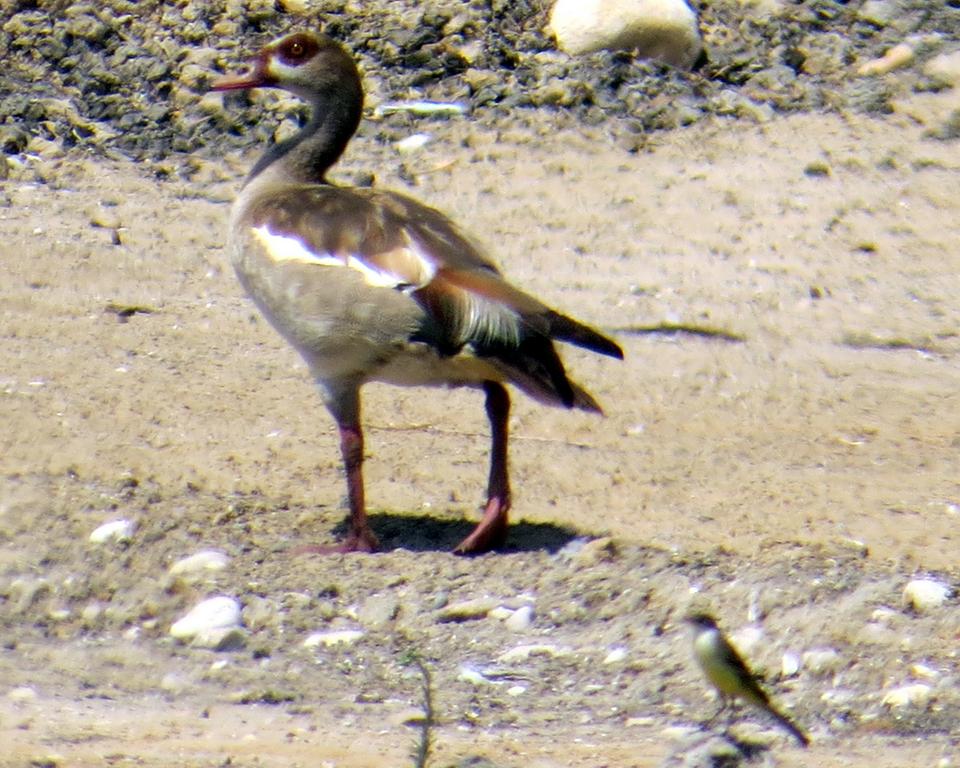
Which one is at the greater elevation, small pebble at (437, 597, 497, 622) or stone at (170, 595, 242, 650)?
stone at (170, 595, 242, 650)

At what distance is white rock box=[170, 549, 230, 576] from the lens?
576 cm

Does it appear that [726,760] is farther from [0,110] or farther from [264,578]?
[0,110]

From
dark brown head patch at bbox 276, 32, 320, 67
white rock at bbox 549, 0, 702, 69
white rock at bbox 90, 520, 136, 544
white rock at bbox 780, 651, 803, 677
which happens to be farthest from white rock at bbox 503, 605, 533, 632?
white rock at bbox 549, 0, 702, 69

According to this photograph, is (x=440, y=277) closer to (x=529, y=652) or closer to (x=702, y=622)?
(x=529, y=652)

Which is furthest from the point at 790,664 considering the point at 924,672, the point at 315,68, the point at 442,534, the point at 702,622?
the point at 315,68


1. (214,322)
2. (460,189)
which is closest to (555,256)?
(460,189)

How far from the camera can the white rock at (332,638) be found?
543 centimetres

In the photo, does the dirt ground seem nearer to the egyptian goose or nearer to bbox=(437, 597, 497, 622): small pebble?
bbox=(437, 597, 497, 622): small pebble

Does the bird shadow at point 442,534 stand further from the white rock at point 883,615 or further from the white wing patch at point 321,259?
the white rock at point 883,615

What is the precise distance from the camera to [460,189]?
9227 millimetres

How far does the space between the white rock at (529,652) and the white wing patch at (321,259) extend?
1.19 metres

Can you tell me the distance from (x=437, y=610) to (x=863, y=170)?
4723 mm

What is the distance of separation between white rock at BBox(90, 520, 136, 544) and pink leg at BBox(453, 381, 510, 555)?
1.06m

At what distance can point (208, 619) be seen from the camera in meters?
5.45
